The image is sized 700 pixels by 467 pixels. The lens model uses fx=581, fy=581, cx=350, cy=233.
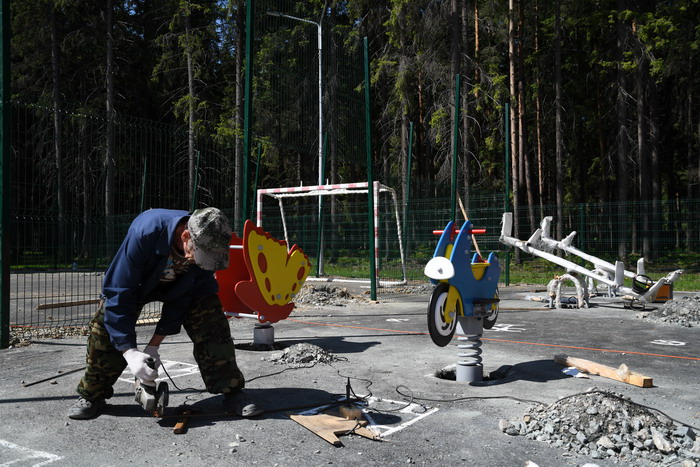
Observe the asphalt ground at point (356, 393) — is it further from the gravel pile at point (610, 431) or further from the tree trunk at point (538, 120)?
the tree trunk at point (538, 120)

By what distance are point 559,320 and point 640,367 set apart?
368cm

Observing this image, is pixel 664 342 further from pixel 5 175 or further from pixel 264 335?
pixel 5 175

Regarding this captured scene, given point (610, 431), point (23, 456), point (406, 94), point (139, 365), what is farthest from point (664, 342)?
point (406, 94)

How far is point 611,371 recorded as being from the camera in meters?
5.34

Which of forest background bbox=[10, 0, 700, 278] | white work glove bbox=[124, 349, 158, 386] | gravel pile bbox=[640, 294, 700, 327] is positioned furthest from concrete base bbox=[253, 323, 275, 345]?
forest background bbox=[10, 0, 700, 278]

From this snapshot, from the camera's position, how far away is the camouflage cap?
11.4ft

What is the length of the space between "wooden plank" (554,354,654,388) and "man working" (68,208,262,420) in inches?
129

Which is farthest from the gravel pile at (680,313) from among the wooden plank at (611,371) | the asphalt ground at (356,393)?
the wooden plank at (611,371)

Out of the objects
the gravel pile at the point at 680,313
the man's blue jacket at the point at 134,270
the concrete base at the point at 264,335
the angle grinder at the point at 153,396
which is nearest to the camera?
the man's blue jacket at the point at 134,270

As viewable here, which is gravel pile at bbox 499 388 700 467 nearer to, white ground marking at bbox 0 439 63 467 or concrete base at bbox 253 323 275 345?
white ground marking at bbox 0 439 63 467

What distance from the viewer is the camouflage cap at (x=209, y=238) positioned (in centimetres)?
347

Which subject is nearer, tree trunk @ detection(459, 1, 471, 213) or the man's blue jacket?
the man's blue jacket

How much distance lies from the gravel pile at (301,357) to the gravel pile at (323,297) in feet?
18.5

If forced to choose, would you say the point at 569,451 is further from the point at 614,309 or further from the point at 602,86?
the point at 602,86
